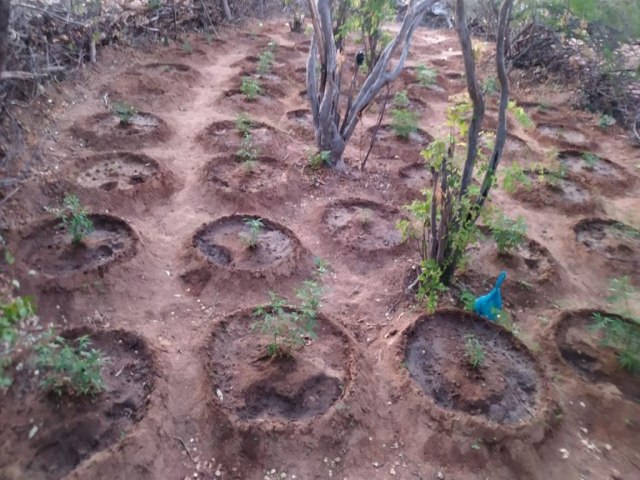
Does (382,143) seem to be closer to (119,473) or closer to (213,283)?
(213,283)

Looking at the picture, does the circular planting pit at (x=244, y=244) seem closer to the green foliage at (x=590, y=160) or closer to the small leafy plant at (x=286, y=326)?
the small leafy plant at (x=286, y=326)

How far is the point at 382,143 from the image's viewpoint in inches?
257

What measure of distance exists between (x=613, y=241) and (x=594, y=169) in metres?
1.85

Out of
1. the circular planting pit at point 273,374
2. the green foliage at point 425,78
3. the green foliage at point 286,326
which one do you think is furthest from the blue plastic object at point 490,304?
the green foliage at point 425,78

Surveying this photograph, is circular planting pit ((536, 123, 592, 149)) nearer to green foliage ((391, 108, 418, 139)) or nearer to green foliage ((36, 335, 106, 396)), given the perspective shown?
green foliage ((391, 108, 418, 139))

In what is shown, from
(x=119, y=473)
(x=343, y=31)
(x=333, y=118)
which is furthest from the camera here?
(x=343, y=31)

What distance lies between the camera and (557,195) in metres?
5.78

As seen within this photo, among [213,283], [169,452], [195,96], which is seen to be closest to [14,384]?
[169,452]

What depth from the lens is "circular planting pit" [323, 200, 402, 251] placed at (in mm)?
4602

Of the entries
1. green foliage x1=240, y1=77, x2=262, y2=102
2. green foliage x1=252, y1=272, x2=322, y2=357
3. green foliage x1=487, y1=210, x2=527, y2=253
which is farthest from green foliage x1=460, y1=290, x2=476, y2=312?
green foliage x1=240, y1=77, x2=262, y2=102

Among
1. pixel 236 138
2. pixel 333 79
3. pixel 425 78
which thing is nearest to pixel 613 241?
pixel 333 79

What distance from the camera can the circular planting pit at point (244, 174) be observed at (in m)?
5.10

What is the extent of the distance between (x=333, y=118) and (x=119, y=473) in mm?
4242

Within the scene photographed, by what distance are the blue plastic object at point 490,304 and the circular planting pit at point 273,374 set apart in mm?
1071
